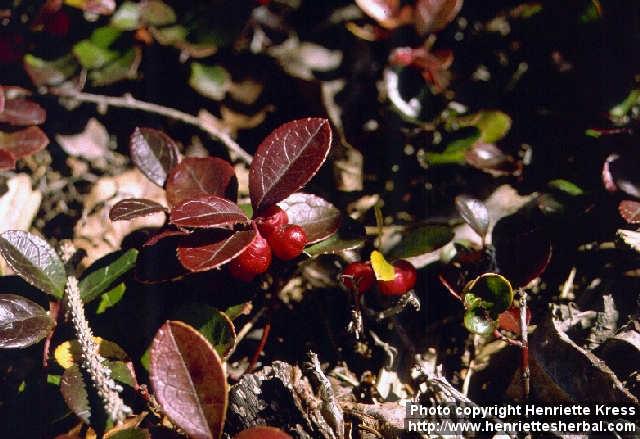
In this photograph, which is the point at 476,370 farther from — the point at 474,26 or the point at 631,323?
the point at 474,26

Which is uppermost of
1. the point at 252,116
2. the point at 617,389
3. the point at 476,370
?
the point at 252,116

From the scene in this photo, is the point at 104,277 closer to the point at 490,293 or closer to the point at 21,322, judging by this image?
the point at 21,322

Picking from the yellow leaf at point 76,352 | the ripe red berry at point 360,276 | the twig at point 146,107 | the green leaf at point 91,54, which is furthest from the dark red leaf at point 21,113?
the ripe red berry at point 360,276

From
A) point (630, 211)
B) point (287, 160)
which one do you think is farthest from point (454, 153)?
point (287, 160)

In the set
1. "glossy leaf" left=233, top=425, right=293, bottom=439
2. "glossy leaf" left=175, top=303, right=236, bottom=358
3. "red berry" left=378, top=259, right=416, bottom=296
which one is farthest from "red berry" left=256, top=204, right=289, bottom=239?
"glossy leaf" left=233, top=425, right=293, bottom=439

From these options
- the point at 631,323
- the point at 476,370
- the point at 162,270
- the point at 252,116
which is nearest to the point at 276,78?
the point at 252,116

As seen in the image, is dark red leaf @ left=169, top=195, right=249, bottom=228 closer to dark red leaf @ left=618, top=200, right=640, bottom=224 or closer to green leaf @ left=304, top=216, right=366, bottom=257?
green leaf @ left=304, top=216, right=366, bottom=257
